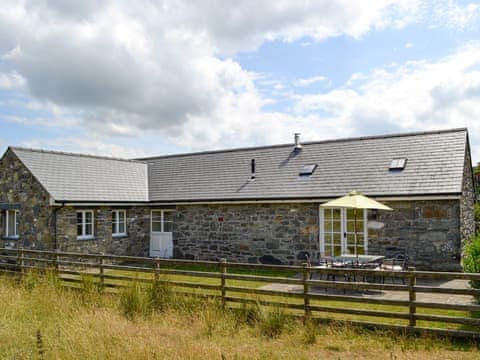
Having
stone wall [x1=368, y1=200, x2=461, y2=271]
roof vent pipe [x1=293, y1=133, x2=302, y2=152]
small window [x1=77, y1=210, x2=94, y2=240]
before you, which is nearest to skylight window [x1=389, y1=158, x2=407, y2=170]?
stone wall [x1=368, y1=200, x2=461, y2=271]

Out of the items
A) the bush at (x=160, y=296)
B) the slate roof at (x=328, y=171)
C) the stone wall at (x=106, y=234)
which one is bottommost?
the bush at (x=160, y=296)

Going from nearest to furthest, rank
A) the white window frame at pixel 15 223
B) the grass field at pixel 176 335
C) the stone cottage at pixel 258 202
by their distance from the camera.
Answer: the grass field at pixel 176 335 → the stone cottage at pixel 258 202 → the white window frame at pixel 15 223

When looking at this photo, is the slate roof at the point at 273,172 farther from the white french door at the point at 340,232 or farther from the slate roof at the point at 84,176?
the white french door at the point at 340,232

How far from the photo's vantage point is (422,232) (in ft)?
43.6

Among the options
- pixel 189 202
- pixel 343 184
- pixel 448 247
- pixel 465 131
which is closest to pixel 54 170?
pixel 189 202

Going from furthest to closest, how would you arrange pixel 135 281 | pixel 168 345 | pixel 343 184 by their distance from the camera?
pixel 343 184, pixel 135 281, pixel 168 345

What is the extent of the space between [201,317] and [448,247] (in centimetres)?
868

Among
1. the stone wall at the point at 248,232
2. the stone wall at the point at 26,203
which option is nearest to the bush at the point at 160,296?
the stone wall at the point at 248,232

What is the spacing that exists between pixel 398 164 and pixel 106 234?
11.7 metres

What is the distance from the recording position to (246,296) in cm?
852

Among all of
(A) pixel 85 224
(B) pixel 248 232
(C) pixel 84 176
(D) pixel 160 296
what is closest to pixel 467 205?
(B) pixel 248 232

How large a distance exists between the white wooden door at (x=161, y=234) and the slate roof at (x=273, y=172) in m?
0.81

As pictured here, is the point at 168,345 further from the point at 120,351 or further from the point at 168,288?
the point at 168,288

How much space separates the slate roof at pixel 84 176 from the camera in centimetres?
1648
